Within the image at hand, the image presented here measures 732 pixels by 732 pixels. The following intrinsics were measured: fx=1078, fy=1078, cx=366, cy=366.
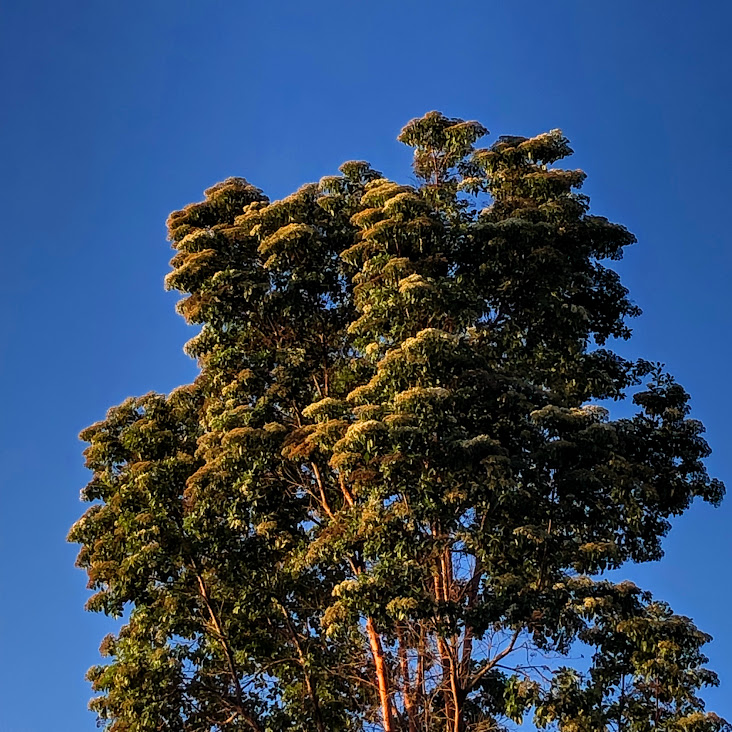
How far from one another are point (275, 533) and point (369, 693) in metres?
2.25

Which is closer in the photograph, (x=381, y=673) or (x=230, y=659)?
(x=381, y=673)

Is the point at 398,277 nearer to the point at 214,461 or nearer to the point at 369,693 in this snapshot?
the point at 214,461

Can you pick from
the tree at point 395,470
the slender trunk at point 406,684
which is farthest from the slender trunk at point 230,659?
the slender trunk at point 406,684

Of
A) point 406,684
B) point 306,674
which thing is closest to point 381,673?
point 406,684

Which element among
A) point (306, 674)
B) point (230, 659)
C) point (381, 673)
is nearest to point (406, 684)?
point (381, 673)

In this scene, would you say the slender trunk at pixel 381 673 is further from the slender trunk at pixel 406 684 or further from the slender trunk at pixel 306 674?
the slender trunk at pixel 306 674

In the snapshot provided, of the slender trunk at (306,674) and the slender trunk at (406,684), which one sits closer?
the slender trunk at (406,684)

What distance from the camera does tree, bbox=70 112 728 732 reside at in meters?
10.9

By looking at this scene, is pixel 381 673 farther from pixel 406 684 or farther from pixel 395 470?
pixel 395 470

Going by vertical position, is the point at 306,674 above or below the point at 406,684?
above

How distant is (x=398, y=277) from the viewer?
12039 mm

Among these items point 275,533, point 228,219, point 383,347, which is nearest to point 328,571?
point 275,533

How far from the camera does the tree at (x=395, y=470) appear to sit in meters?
10.9

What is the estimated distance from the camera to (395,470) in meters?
10.9
